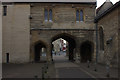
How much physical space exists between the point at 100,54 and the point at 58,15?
7.27 m

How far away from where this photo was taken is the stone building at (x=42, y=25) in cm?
2211

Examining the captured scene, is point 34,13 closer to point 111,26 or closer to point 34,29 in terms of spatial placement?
point 34,29

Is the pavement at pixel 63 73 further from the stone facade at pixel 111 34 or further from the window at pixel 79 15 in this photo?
the window at pixel 79 15

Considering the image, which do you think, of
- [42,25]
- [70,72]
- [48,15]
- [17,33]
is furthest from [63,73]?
[17,33]

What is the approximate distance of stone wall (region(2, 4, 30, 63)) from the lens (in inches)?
867

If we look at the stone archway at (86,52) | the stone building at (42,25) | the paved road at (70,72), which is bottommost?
the paved road at (70,72)

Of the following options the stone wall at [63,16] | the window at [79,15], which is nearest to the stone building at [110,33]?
the stone wall at [63,16]

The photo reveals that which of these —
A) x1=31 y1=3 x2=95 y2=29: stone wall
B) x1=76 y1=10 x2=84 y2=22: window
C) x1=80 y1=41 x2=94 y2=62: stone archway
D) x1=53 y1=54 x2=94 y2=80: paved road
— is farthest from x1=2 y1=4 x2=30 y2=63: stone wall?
x1=80 y1=41 x2=94 y2=62: stone archway

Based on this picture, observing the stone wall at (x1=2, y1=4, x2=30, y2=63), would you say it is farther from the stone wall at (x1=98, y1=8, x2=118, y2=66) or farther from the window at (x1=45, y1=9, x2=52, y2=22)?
the stone wall at (x1=98, y1=8, x2=118, y2=66)

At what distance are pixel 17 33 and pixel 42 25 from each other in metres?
3.38

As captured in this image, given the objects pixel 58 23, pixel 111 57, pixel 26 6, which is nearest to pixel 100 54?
pixel 111 57

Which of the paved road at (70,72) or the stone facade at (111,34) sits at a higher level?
the stone facade at (111,34)

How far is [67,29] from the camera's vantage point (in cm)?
2239

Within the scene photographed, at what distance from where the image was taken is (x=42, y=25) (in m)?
22.3
